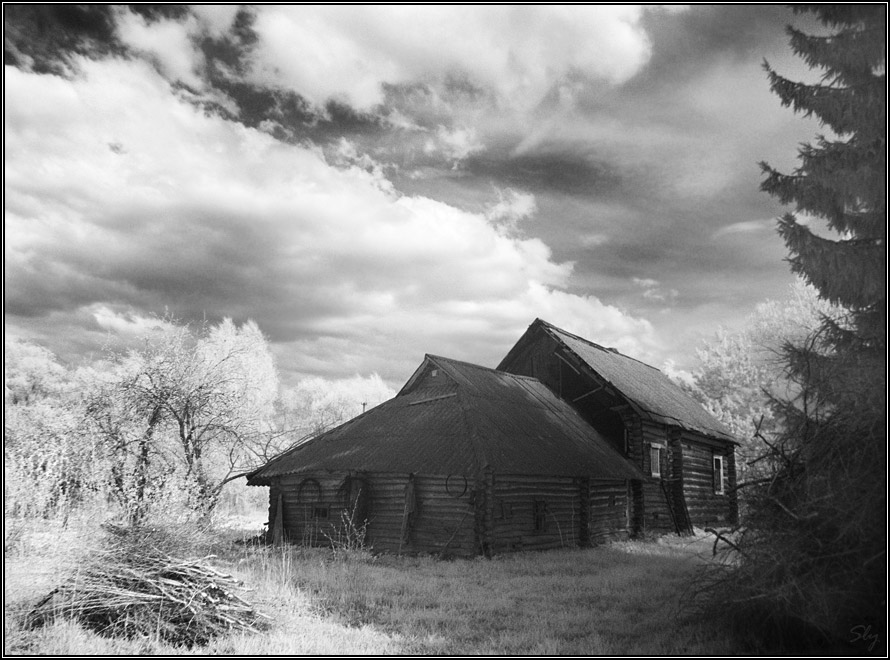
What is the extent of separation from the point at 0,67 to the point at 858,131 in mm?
12319

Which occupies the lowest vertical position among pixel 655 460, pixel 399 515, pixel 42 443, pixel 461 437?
pixel 399 515

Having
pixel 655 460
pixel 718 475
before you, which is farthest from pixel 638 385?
pixel 718 475

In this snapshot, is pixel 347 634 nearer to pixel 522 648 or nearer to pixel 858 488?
pixel 522 648

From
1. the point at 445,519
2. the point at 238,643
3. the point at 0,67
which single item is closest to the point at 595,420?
the point at 445,519

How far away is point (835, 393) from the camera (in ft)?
28.6

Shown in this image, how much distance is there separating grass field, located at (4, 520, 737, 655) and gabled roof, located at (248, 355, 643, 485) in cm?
364

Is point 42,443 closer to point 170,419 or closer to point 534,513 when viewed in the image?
point 170,419

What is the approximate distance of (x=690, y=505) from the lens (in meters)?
25.8

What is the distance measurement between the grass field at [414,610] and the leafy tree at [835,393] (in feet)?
3.66

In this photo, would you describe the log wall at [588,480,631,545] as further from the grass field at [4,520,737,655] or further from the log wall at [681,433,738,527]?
the grass field at [4,520,737,655]

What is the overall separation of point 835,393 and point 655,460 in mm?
16875

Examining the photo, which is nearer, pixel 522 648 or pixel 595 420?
pixel 522 648

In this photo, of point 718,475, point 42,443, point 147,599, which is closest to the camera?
point 147,599

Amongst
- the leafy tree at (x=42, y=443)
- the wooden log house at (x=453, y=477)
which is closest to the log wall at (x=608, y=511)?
the wooden log house at (x=453, y=477)
